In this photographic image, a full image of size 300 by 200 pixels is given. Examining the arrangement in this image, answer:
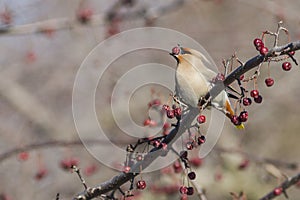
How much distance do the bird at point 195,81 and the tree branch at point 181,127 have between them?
0.10 meters

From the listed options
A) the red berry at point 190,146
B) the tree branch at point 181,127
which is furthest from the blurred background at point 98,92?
the red berry at point 190,146

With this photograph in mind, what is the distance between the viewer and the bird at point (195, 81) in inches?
105

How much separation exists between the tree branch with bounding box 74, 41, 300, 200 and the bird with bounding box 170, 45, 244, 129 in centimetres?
10

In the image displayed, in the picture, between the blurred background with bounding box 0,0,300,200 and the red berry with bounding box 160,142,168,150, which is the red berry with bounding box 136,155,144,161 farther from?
the blurred background with bounding box 0,0,300,200

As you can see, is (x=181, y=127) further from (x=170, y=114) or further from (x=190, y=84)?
(x=190, y=84)

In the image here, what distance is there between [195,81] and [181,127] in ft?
1.56

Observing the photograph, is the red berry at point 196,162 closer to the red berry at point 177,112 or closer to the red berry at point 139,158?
the red berry at point 139,158

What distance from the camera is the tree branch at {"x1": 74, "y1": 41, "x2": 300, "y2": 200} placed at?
7.02 ft

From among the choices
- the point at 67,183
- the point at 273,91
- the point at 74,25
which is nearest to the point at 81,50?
the point at 67,183

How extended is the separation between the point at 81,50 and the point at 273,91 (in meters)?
2.78

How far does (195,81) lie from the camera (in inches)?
111

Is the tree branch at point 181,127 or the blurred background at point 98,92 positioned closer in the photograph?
the tree branch at point 181,127

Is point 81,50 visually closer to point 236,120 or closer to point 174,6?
point 174,6

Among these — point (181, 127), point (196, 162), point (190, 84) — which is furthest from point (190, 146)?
point (196, 162)
